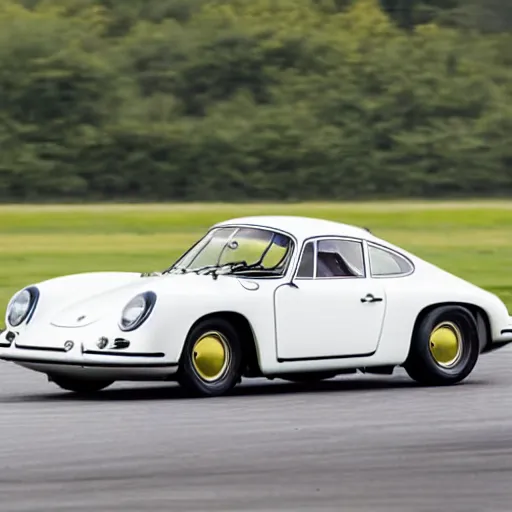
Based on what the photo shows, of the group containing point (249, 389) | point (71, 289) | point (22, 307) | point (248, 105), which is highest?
point (248, 105)

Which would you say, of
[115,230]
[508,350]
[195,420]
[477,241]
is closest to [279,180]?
[115,230]

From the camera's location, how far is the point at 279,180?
250 feet

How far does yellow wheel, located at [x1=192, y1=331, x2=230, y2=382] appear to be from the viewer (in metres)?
10.4

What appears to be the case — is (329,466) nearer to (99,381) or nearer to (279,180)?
(99,381)

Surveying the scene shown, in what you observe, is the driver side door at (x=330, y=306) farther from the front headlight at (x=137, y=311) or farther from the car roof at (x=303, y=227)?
the front headlight at (x=137, y=311)

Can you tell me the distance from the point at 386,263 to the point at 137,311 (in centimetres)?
213

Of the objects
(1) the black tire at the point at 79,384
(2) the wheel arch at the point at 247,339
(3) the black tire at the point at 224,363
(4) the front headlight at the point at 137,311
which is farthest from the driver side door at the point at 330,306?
(1) the black tire at the point at 79,384

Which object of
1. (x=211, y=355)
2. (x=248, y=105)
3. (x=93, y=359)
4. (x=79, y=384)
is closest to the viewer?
(x=93, y=359)

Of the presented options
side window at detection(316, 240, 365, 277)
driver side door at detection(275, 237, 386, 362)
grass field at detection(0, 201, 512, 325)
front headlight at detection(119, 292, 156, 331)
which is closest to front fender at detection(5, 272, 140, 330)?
front headlight at detection(119, 292, 156, 331)

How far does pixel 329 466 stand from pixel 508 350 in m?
6.59

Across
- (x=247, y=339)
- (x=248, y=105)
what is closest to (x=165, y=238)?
(x=247, y=339)

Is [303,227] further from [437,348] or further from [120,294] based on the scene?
[120,294]

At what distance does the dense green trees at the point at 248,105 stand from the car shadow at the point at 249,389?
5888cm

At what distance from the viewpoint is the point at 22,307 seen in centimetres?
1077
